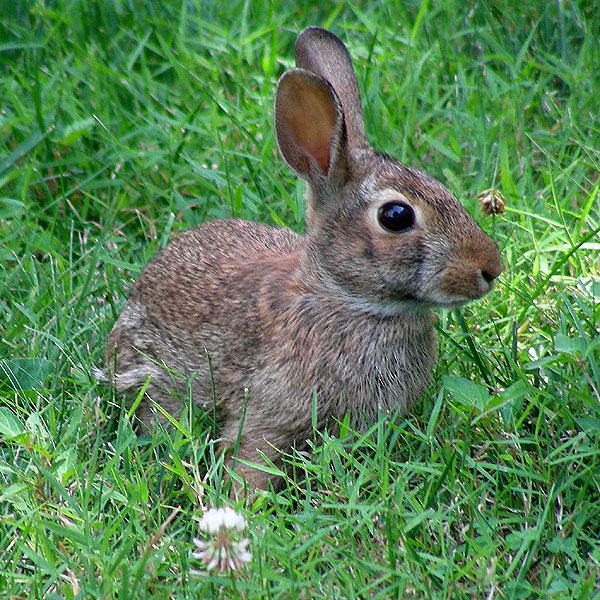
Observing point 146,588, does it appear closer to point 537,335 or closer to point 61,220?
point 537,335

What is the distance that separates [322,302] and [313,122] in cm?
63

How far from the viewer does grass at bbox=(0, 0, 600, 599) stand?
125 inches

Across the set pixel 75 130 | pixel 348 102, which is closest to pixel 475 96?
pixel 348 102

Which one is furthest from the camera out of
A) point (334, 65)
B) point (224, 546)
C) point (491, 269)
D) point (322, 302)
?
point (334, 65)

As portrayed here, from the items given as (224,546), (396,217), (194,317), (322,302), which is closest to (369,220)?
(396,217)

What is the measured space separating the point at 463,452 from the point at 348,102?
144 cm

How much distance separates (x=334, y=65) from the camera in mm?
4207

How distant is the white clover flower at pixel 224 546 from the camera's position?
285 centimetres

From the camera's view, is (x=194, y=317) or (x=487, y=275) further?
(x=194, y=317)

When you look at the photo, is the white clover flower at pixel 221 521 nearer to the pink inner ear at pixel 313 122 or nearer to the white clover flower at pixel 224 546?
the white clover flower at pixel 224 546

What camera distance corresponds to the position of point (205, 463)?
150 inches

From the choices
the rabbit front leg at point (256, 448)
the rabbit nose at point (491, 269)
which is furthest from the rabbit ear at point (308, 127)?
the rabbit front leg at point (256, 448)

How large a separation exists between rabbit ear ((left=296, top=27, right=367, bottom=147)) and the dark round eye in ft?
1.63

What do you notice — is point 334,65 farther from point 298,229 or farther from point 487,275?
point 487,275
